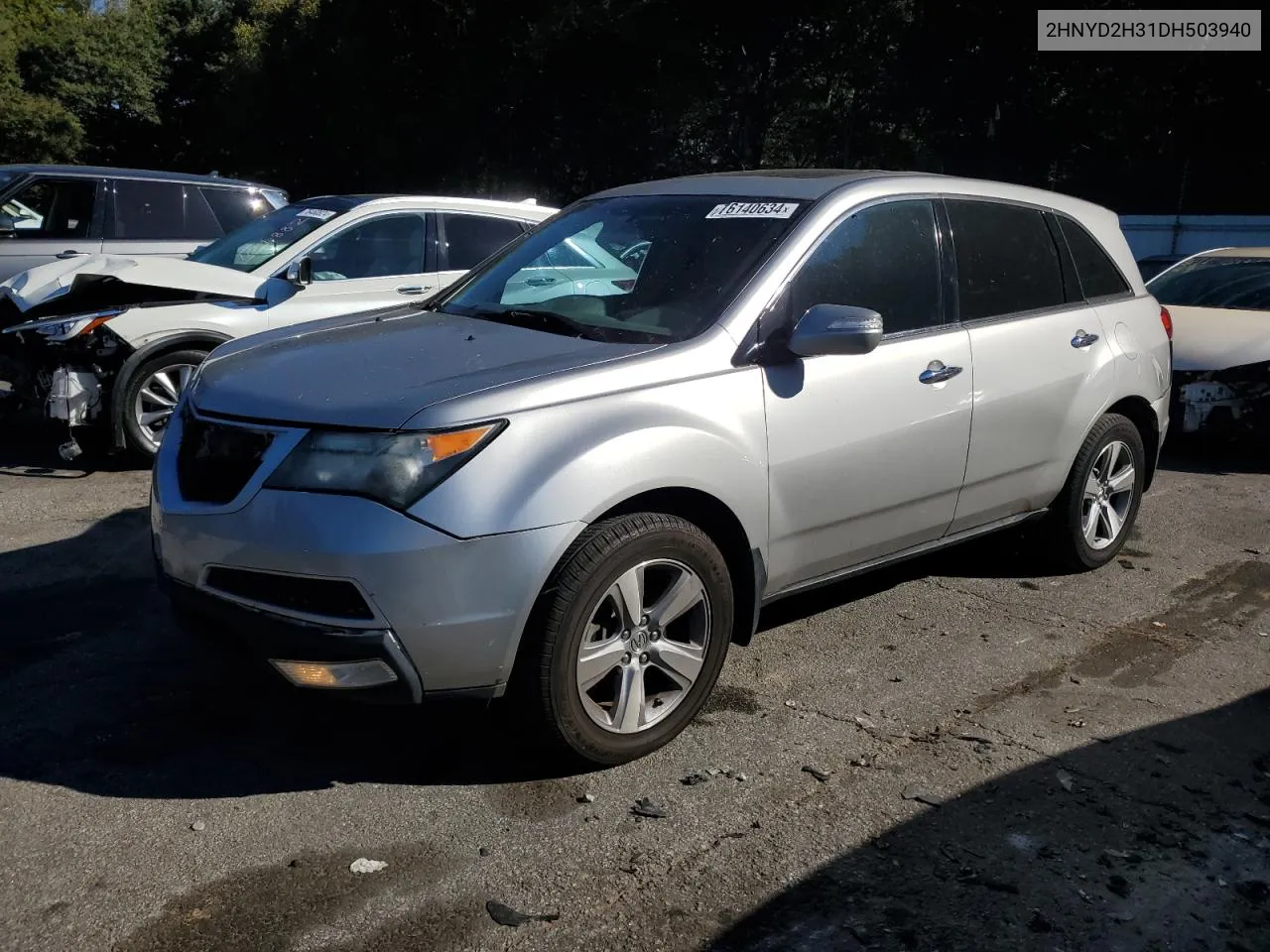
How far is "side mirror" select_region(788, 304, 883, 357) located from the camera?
3.91 metres

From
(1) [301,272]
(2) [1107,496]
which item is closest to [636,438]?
(2) [1107,496]

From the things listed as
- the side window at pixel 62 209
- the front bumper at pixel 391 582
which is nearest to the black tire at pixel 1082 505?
the front bumper at pixel 391 582

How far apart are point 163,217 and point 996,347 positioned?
795cm

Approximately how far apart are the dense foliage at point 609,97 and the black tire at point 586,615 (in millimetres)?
21965

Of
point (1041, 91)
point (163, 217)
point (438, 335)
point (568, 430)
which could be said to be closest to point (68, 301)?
point (163, 217)

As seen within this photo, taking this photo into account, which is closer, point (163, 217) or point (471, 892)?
point (471, 892)

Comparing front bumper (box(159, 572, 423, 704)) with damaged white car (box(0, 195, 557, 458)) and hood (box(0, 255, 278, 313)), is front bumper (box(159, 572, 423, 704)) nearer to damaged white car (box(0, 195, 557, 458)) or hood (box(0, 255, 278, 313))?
damaged white car (box(0, 195, 557, 458))

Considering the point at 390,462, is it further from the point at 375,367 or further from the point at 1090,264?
the point at 1090,264

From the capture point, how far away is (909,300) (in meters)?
4.58

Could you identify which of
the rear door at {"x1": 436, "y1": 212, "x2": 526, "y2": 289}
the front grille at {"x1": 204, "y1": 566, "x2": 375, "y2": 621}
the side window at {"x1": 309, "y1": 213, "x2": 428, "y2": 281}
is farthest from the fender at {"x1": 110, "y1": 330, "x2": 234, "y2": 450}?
the front grille at {"x1": 204, "y1": 566, "x2": 375, "y2": 621}

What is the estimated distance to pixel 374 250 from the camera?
8148 mm

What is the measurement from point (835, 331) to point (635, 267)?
0.88 meters

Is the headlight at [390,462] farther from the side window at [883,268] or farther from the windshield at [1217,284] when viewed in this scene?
the windshield at [1217,284]

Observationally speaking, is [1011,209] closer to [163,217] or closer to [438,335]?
[438,335]
